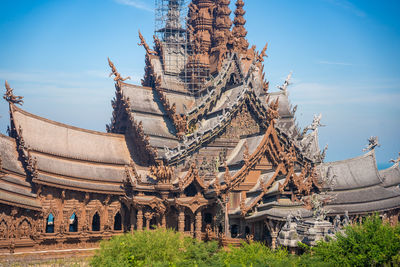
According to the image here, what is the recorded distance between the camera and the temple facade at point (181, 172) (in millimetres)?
30703

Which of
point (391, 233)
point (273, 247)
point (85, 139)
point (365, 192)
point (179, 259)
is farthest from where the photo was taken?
point (365, 192)

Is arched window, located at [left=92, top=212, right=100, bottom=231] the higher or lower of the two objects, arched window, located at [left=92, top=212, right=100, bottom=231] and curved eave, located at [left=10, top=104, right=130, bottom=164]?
the lower

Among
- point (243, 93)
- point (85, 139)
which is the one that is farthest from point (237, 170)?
point (85, 139)

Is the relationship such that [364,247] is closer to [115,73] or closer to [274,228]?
[274,228]

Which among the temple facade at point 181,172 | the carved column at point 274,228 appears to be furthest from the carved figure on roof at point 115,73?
the carved column at point 274,228

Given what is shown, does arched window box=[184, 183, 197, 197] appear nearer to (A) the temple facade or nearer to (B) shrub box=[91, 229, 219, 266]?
(A) the temple facade

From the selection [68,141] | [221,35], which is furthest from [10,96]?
[221,35]

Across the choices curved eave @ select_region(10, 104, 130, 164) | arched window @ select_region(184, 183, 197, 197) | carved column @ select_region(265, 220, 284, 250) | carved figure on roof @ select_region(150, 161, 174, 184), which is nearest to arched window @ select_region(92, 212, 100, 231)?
curved eave @ select_region(10, 104, 130, 164)

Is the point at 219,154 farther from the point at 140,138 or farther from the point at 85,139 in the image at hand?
the point at 85,139

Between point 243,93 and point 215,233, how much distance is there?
34.2 feet

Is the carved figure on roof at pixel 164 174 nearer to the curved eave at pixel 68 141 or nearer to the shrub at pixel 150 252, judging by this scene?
the curved eave at pixel 68 141

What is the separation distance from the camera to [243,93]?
38.2 meters

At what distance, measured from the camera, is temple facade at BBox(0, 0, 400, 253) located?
30703 millimetres

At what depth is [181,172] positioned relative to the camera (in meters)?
35.3
